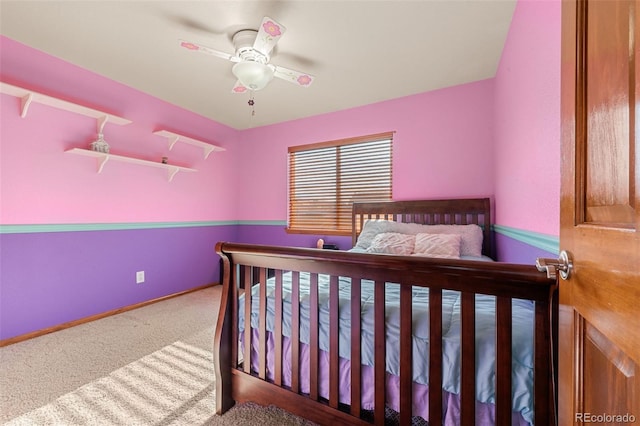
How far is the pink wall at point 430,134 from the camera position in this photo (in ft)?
8.53

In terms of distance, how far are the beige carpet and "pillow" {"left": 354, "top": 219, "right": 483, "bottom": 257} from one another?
5.28ft

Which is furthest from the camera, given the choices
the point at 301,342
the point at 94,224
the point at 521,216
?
the point at 94,224

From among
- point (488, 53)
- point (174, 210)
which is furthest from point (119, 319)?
point (488, 53)

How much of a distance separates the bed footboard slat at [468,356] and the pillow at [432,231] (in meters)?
1.46

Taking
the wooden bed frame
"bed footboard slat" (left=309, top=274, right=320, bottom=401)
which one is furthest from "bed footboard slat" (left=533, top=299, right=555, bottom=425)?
"bed footboard slat" (left=309, top=274, right=320, bottom=401)

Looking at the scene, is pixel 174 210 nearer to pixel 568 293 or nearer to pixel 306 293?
pixel 306 293

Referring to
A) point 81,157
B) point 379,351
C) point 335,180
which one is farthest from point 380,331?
point 81,157

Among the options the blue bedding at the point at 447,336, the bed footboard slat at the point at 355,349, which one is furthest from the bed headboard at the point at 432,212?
the bed footboard slat at the point at 355,349

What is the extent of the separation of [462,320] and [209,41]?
234 cm

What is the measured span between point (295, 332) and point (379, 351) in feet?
1.27

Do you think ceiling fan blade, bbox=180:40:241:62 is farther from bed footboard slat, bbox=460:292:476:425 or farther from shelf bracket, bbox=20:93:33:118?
bed footboard slat, bbox=460:292:476:425

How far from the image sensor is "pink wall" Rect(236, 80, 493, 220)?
260 cm

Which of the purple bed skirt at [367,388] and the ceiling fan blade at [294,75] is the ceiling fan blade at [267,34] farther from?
the purple bed skirt at [367,388]

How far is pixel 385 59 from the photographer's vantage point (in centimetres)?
222
